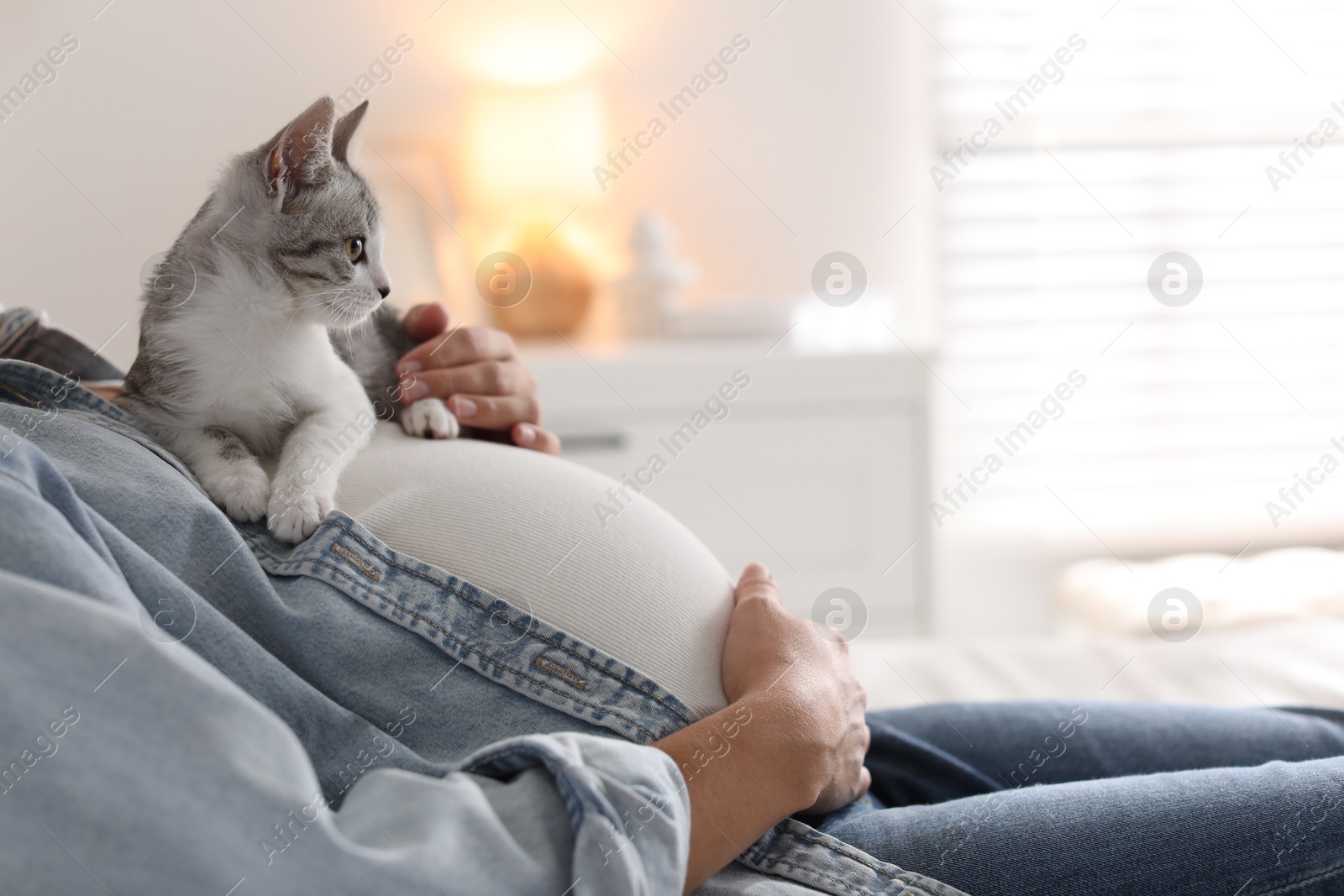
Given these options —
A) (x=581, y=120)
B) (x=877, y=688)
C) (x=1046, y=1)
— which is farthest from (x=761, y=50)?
(x=877, y=688)

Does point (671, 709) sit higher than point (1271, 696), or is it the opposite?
Answer: point (1271, 696)

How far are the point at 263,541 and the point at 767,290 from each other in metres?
2.01

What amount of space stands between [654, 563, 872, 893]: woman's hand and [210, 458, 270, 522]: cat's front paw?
335 millimetres

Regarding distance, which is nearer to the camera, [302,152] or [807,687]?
[807,687]

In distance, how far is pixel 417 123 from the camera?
230 cm

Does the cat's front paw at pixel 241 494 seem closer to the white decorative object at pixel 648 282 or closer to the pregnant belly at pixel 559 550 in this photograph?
the pregnant belly at pixel 559 550

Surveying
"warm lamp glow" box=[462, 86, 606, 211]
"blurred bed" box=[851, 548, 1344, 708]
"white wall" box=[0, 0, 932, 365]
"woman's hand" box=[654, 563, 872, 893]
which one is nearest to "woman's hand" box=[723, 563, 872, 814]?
"woman's hand" box=[654, 563, 872, 893]

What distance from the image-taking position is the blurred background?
2215 mm

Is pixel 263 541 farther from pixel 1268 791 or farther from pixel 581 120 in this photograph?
pixel 581 120

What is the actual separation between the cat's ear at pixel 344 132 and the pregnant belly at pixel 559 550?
29cm

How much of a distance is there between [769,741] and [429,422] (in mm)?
463

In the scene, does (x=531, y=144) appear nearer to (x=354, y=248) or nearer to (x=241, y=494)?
(x=354, y=248)

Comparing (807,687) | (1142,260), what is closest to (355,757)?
(807,687)

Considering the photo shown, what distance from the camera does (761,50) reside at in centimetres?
243
